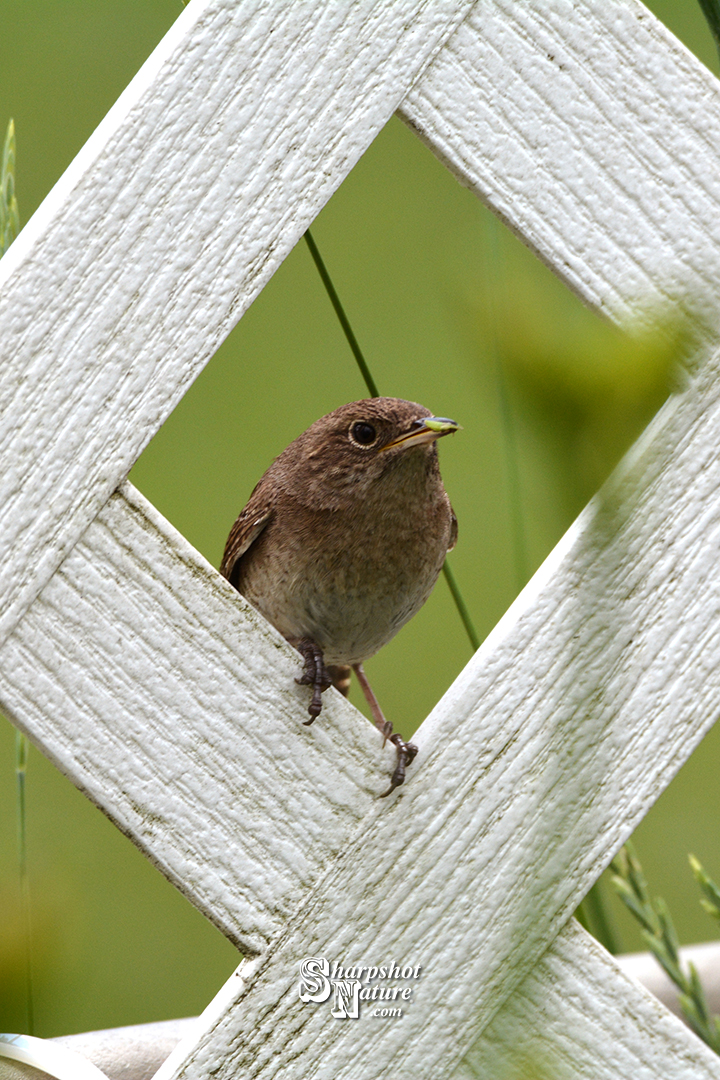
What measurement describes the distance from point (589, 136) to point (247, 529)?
0.78 metres

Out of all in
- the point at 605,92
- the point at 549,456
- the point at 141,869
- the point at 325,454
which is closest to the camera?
the point at 549,456

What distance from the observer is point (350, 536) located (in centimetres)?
154

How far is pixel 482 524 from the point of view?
119 inches

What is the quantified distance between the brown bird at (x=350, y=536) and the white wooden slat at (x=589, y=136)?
0.37m

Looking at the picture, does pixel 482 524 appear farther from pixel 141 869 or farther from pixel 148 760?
pixel 148 760

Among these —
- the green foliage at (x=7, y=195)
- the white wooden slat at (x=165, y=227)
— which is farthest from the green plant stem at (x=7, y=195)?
the white wooden slat at (x=165, y=227)

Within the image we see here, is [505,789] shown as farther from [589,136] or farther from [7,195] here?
[7,195]

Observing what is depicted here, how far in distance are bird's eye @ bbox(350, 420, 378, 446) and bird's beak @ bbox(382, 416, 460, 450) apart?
0.17ft

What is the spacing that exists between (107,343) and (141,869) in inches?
83.9

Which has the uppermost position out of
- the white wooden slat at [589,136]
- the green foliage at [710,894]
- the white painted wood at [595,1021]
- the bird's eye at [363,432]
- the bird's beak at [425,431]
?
the white wooden slat at [589,136]

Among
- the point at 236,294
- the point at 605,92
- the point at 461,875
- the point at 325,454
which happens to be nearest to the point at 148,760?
the point at 461,875

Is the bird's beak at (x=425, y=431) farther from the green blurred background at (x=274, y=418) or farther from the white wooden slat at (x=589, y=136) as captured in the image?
the green blurred background at (x=274, y=418)

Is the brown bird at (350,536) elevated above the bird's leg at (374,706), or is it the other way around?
the brown bird at (350,536)

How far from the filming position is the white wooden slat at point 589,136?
1092mm
